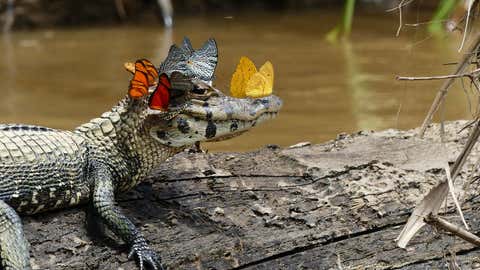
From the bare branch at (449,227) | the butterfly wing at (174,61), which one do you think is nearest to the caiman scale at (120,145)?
the butterfly wing at (174,61)

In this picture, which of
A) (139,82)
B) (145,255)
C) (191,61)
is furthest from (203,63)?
(145,255)

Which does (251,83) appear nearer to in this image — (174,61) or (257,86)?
(257,86)

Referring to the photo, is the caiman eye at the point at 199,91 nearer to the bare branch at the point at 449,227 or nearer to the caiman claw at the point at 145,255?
the caiman claw at the point at 145,255

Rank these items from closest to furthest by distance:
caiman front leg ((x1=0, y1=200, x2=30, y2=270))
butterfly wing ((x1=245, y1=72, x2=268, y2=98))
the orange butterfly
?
caiman front leg ((x1=0, y1=200, x2=30, y2=270)) → the orange butterfly → butterfly wing ((x1=245, y1=72, x2=268, y2=98))

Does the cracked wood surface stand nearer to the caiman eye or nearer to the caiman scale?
the caiman scale

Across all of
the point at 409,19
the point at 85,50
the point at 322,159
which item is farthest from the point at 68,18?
the point at 322,159

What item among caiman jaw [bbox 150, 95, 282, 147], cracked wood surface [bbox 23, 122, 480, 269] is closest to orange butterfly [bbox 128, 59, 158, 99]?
caiman jaw [bbox 150, 95, 282, 147]

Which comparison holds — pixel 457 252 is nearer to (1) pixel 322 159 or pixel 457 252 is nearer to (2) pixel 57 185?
(1) pixel 322 159
